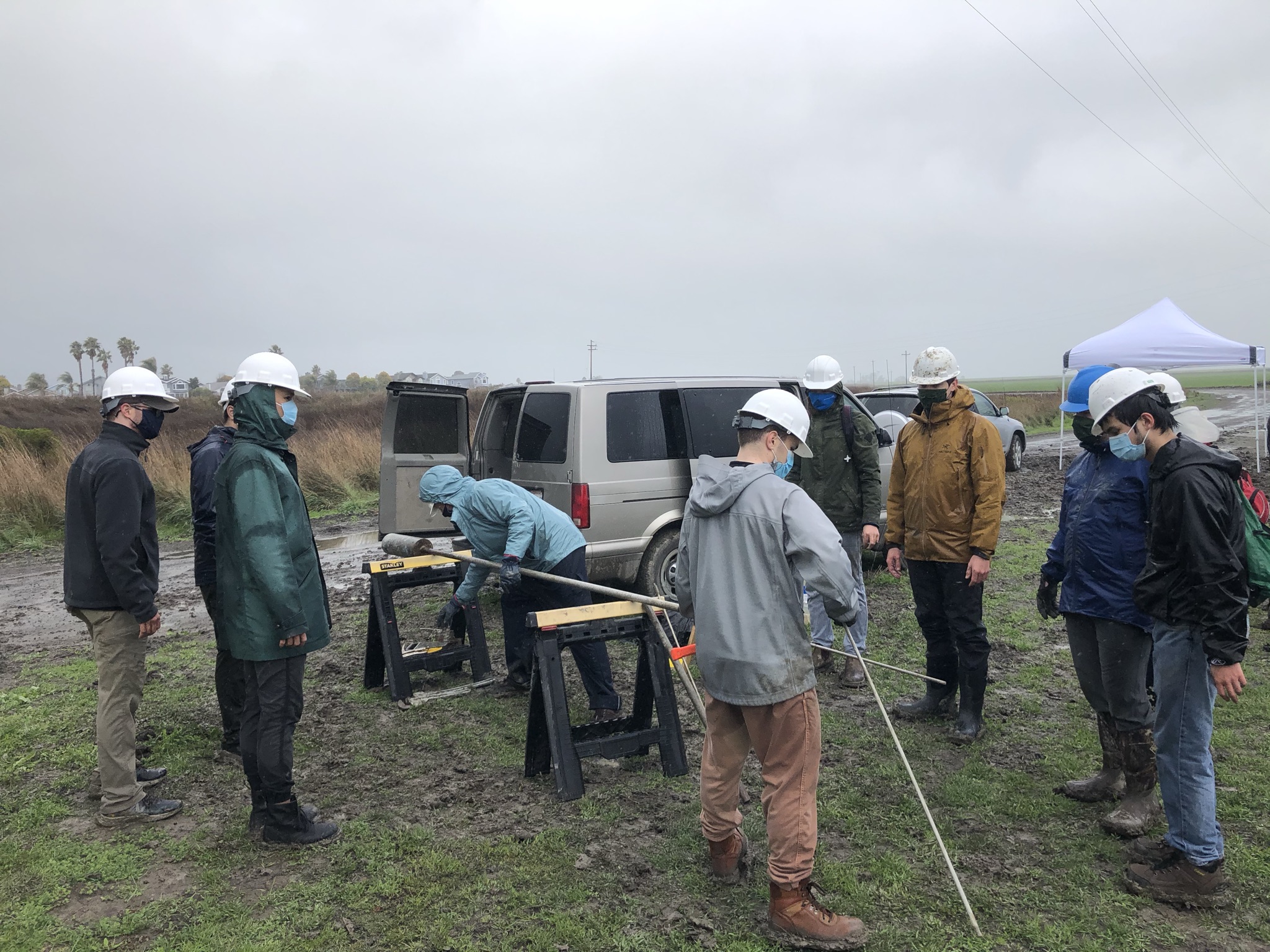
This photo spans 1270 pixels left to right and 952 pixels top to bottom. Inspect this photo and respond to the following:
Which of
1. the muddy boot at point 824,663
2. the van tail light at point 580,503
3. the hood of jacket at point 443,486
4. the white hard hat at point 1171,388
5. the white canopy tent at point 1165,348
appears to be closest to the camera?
the white hard hat at point 1171,388

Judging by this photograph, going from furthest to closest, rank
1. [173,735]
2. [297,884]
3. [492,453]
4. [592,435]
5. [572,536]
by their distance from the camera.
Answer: [492,453] < [592,435] < [572,536] < [173,735] < [297,884]

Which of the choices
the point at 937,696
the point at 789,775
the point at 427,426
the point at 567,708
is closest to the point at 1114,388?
the point at 789,775

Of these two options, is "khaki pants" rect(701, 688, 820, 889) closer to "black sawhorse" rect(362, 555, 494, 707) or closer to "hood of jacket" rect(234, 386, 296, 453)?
"hood of jacket" rect(234, 386, 296, 453)

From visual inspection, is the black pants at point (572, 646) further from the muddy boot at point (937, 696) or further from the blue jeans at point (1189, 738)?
the blue jeans at point (1189, 738)

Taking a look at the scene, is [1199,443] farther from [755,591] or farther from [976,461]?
[755,591]

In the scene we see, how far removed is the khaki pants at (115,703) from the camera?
3854 mm

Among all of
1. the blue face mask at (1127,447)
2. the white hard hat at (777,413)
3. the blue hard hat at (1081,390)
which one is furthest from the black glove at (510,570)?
the blue face mask at (1127,447)

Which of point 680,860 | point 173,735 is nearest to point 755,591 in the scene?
point 680,860

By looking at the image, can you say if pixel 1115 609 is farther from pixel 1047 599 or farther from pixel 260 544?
pixel 260 544

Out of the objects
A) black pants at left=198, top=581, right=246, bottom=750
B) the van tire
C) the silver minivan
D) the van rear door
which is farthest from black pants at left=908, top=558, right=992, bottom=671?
the van rear door

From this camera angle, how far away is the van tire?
272 inches

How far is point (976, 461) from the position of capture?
175 inches

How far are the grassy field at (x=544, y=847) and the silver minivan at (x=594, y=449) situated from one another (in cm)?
197

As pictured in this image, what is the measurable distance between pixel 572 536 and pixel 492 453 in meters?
2.76
